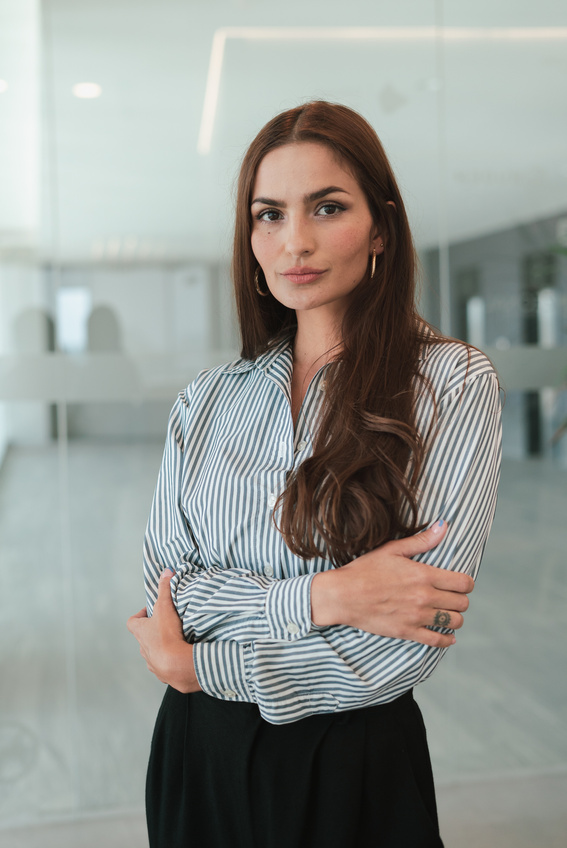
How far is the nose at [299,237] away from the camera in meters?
1.33

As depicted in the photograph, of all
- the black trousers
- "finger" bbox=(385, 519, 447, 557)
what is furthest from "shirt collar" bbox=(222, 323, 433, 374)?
the black trousers

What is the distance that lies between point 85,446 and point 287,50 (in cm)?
171

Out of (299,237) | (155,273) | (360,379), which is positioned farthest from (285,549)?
(155,273)

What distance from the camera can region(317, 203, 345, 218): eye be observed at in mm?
1359

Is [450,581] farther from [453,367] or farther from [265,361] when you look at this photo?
[265,361]

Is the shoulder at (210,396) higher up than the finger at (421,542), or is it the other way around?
the shoulder at (210,396)

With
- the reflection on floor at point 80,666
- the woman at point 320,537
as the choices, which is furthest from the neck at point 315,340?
the reflection on floor at point 80,666

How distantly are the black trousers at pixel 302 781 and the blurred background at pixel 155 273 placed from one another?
167 centimetres

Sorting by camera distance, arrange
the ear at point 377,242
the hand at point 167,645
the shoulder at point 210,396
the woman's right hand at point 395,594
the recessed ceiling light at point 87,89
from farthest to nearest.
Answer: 1. the recessed ceiling light at point 87,89
2. the shoulder at point 210,396
3. the ear at point 377,242
4. the hand at point 167,645
5. the woman's right hand at point 395,594

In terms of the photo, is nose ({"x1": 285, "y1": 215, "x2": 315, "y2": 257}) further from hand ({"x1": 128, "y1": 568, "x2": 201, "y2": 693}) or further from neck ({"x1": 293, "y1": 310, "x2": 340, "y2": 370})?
hand ({"x1": 128, "y1": 568, "x2": 201, "y2": 693})

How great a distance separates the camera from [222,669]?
50.6 inches

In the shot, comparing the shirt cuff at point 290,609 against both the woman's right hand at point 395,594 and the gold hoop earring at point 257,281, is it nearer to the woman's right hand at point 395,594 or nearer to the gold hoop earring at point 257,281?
the woman's right hand at point 395,594

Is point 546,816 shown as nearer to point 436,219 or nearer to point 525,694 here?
point 525,694

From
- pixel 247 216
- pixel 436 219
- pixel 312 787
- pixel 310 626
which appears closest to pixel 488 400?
pixel 310 626
